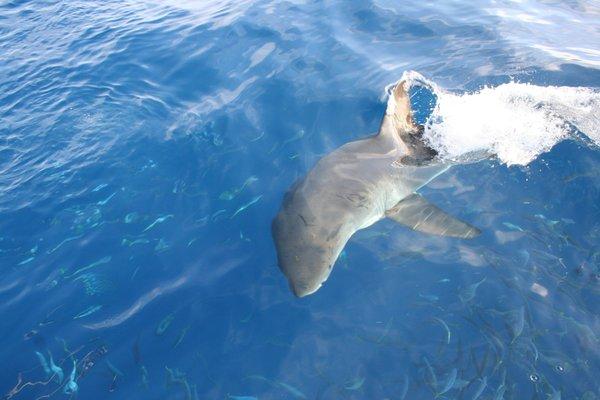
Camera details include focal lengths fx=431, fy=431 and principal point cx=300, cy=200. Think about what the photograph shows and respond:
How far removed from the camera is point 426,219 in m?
6.05

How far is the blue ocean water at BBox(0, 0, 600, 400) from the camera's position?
4.69 metres

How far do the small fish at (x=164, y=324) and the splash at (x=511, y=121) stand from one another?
4884 mm

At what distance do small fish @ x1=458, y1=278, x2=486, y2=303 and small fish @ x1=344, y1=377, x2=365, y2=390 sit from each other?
164 centimetres

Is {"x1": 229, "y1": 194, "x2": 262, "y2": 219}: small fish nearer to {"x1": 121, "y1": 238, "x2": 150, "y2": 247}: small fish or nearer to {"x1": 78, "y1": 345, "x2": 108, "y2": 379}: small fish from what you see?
{"x1": 121, "y1": 238, "x2": 150, "y2": 247}: small fish

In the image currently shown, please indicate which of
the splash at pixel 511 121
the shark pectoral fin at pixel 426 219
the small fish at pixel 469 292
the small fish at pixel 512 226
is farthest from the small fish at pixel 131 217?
the small fish at pixel 512 226

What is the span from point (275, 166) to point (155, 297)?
2.90 meters

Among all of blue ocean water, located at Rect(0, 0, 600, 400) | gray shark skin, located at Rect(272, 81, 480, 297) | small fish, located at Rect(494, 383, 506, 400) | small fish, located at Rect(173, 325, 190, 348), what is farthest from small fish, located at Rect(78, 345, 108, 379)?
small fish, located at Rect(494, 383, 506, 400)

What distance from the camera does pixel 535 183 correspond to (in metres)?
6.54

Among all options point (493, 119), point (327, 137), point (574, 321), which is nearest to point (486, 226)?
point (574, 321)

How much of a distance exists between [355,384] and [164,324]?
235 cm

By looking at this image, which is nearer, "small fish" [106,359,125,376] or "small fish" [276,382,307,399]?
"small fish" [276,382,307,399]

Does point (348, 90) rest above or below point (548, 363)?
above

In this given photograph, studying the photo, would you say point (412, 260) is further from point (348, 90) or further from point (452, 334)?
point (348, 90)

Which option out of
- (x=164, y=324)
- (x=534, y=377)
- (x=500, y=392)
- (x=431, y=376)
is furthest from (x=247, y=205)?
(x=534, y=377)
